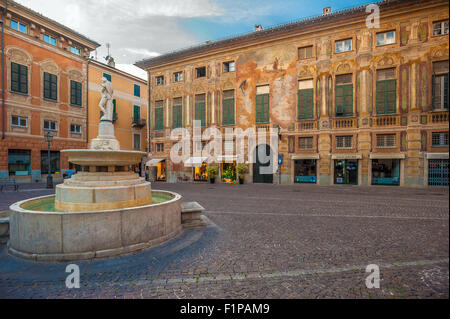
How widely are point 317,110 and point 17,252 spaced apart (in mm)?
19626

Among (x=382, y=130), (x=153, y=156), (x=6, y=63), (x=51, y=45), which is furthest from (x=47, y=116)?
(x=382, y=130)

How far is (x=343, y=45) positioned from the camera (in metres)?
18.1

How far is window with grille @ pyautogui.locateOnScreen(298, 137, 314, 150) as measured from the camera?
19.1 m

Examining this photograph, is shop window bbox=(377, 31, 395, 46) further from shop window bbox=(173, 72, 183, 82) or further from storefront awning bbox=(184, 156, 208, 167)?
shop window bbox=(173, 72, 183, 82)

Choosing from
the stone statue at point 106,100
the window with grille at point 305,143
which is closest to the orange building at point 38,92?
the stone statue at point 106,100

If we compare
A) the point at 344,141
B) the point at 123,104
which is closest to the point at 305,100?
the point at 344,141

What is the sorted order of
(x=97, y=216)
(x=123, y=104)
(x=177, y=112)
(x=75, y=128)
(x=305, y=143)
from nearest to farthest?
(x=97, y=216) < (x=305, y=143) < (x=75, y=128) < (x=177, y=112) < (x=123, y=104)

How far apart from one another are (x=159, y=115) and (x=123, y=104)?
7.91 meters

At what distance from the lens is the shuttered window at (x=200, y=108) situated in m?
23.0

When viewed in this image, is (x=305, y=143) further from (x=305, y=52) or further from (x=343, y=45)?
(x=343, y=45)

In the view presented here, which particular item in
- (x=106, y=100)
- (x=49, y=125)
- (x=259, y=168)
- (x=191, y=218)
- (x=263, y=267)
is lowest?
(x=263, y=267)

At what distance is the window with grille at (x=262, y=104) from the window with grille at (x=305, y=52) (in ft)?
12.3

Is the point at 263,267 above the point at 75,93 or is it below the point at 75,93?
below

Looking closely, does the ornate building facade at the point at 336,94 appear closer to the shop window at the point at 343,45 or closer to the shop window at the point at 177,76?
the shop window at the point at 343,45
